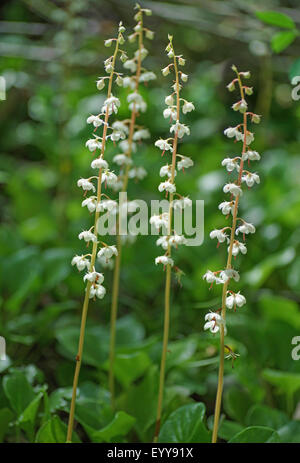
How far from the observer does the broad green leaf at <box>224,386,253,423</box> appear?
1432 millimetres

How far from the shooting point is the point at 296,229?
81.9 inches

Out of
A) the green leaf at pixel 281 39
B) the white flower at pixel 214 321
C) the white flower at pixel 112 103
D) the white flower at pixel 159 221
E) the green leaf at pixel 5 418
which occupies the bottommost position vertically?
the green leaf at pixel 5 418

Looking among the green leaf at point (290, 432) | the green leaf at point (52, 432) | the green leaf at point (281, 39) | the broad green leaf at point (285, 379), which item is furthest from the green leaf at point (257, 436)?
the green leaf at point (281, 39)

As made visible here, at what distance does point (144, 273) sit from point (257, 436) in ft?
3.16

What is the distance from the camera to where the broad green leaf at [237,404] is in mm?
1432

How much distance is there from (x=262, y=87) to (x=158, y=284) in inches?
78.1

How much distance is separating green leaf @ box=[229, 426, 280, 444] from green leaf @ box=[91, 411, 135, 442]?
0.24 meters

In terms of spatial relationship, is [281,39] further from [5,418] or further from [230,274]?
[5,418]

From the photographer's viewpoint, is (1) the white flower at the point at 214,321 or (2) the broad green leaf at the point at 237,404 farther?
(2) the broad green leaf at the point at 237,404

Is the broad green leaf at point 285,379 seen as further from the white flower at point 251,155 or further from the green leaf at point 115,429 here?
the white flower at point 251,155

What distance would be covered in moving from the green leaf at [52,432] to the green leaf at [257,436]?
381 mm

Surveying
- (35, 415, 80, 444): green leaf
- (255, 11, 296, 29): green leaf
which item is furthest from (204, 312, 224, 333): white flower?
(255, 11, 296, 29): green leaf
